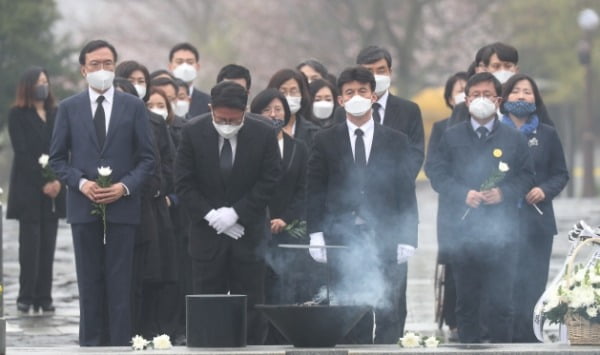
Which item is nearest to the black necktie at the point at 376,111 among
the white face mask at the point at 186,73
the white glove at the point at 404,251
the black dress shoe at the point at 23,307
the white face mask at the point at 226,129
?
the white glove at the point at 404,251

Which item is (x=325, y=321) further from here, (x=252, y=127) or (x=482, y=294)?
(x=482, y=294)

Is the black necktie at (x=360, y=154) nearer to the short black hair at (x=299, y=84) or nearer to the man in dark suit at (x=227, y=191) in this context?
the man in dark suit at (x=227, y=191)

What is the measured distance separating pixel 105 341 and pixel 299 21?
41.7 m

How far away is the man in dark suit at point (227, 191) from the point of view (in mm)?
11336

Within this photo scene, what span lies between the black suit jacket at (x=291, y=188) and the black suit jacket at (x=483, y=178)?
102cm

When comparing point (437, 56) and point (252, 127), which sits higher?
point (437, 56)

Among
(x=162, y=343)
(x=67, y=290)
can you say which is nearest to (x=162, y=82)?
(x=67, y=290)

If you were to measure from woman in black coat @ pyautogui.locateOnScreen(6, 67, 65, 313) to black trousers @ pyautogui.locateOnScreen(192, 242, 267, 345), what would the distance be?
15.3 ft

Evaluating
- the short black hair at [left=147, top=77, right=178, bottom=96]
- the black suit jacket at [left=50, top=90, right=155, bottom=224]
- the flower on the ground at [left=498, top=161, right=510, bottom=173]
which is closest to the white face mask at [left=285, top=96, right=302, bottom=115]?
the short black hair at [left=147, top=77, right=178, bottom=96]

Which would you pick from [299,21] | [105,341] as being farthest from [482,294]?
[299,21]

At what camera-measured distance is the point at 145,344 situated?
10312mm

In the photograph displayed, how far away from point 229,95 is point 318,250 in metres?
1.23

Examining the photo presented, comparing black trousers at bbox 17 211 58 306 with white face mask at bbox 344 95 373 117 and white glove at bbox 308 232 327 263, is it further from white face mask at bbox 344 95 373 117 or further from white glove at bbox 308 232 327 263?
white face mask at bbox 344 95 373 117

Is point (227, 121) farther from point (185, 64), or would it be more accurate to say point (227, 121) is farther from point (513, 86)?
point (185, 64)
